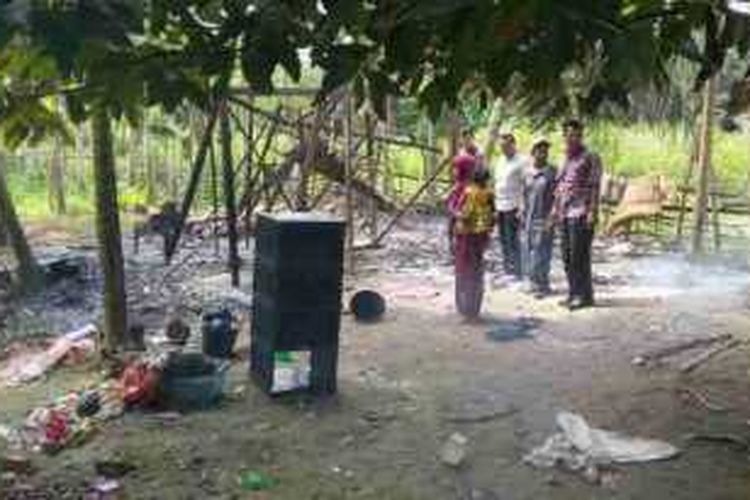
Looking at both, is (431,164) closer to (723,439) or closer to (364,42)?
(723,439)

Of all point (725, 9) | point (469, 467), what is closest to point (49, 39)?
point (725, 9)

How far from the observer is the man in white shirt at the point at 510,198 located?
50.3ft

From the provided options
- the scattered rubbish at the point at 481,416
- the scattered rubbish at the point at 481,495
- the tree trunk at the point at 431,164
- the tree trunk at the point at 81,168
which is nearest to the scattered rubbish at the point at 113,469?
the scattered rubbish at the point at 481,495

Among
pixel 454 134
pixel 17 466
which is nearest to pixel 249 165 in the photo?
pixel 454 134

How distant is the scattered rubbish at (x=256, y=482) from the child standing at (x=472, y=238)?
5.04 m

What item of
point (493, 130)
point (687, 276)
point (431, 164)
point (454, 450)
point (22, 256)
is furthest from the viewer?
point (431, 164)

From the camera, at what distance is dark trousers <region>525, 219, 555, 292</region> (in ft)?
45.5

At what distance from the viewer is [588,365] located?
10602 mm

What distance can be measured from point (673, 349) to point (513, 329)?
1.75 m

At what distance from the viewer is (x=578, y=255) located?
12.9m

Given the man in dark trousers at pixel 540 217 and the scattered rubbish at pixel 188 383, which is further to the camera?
the man in dark trousers at pixel 540 217

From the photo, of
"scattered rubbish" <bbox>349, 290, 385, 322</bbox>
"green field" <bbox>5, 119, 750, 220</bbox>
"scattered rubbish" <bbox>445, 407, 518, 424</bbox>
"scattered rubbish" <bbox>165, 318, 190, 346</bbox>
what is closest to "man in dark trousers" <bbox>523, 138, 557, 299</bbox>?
"scattered rubbish" <bbox>349, 290, 385, 322</bbox>

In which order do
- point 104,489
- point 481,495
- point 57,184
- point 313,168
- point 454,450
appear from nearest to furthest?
point 481,495, point 104,489, point 454,450, point 313,168, point 57,184

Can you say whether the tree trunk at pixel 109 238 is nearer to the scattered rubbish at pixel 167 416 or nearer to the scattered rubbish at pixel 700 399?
the scattered rubbish at pixel 167 416
